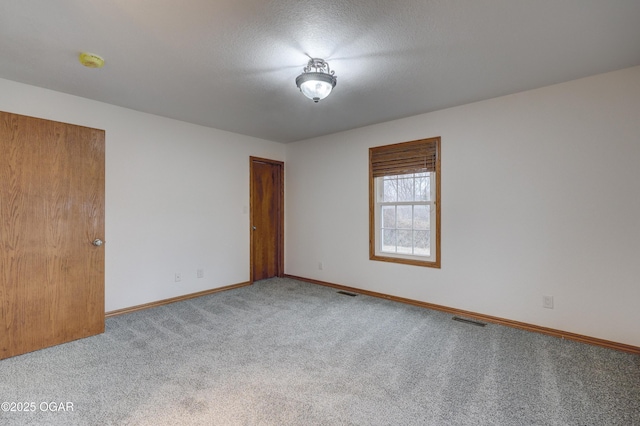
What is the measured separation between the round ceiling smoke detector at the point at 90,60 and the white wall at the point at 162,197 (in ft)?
3.45

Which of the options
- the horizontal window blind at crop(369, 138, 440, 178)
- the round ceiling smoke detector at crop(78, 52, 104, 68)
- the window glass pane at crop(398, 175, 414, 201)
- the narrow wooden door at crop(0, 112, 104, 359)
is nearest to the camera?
the round ceiling smoke detector at crop(78, 52, 104, 68)

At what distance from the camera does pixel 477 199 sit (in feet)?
11.2

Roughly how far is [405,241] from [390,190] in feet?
2.38

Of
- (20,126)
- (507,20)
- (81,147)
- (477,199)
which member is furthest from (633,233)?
(20,126)

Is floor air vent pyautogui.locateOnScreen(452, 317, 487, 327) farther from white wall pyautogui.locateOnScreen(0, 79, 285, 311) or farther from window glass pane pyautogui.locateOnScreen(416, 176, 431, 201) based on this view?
white wall pyautogui.locateOnScreen(0, 79, 285, 311)

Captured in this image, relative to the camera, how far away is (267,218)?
5.31 meters

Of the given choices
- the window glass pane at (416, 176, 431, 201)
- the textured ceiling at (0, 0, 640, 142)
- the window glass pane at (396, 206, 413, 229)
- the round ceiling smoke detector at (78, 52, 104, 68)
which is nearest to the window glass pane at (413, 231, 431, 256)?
the window glass pane at (396, 206, 413, 229)

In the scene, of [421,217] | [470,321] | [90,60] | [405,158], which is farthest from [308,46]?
[470,321]

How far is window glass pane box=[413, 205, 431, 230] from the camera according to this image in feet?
12.6

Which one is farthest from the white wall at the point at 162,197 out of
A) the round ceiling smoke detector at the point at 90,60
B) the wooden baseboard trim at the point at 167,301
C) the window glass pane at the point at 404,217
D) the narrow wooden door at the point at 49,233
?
the window glass pane at the point at 404,217

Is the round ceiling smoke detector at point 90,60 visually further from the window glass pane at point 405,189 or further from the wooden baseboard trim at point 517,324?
the wooden baseboard trim at point 517,324

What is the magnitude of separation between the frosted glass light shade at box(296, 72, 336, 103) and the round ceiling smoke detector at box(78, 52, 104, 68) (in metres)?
1.55

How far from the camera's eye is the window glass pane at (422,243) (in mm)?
3846

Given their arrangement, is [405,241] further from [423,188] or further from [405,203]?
[423,188]
